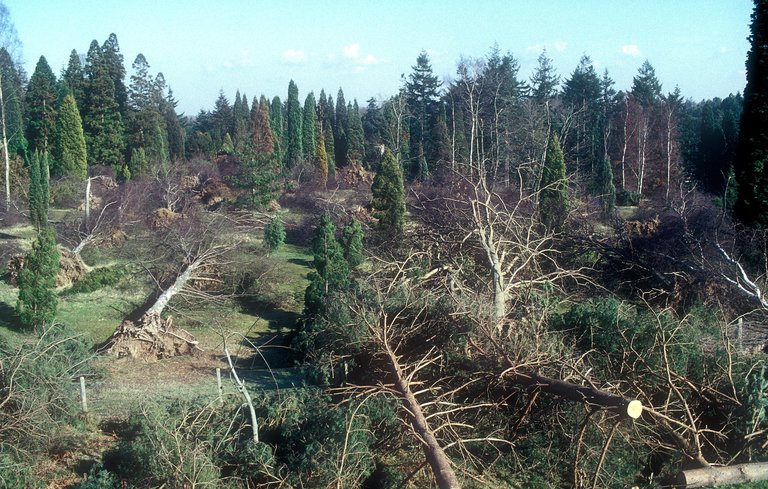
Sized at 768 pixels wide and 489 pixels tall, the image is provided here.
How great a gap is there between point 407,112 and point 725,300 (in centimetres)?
2693

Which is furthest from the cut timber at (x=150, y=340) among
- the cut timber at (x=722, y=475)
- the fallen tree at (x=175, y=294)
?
the cut timber at (x=722, y=475)

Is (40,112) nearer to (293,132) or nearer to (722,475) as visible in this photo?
(293,132)

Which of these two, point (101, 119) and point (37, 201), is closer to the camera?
point (37, 201)

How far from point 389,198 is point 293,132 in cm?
2101

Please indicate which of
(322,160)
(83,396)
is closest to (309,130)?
(322,160)

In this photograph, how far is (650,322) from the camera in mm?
8867

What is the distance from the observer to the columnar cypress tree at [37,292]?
15.3 metres

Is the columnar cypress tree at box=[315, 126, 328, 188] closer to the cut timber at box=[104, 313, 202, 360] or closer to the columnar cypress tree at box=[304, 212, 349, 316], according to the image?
the columnar cypress tree at box=[304, 212, 349, 316]

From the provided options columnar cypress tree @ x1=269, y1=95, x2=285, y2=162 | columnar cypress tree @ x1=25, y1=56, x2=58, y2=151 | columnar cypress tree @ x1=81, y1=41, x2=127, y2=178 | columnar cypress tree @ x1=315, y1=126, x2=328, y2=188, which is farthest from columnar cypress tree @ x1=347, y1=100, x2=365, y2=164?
columnar cypress tree @ x1=25, y1=56, x2=58, y2=151

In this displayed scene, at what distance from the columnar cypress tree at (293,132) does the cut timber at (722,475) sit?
32.9m

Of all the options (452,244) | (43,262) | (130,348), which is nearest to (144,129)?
(43,262)

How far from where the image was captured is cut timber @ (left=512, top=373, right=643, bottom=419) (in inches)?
242

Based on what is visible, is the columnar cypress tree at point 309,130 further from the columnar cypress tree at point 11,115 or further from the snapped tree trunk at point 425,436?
the snapped tree trunk at point 425,436

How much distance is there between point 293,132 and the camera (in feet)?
141
